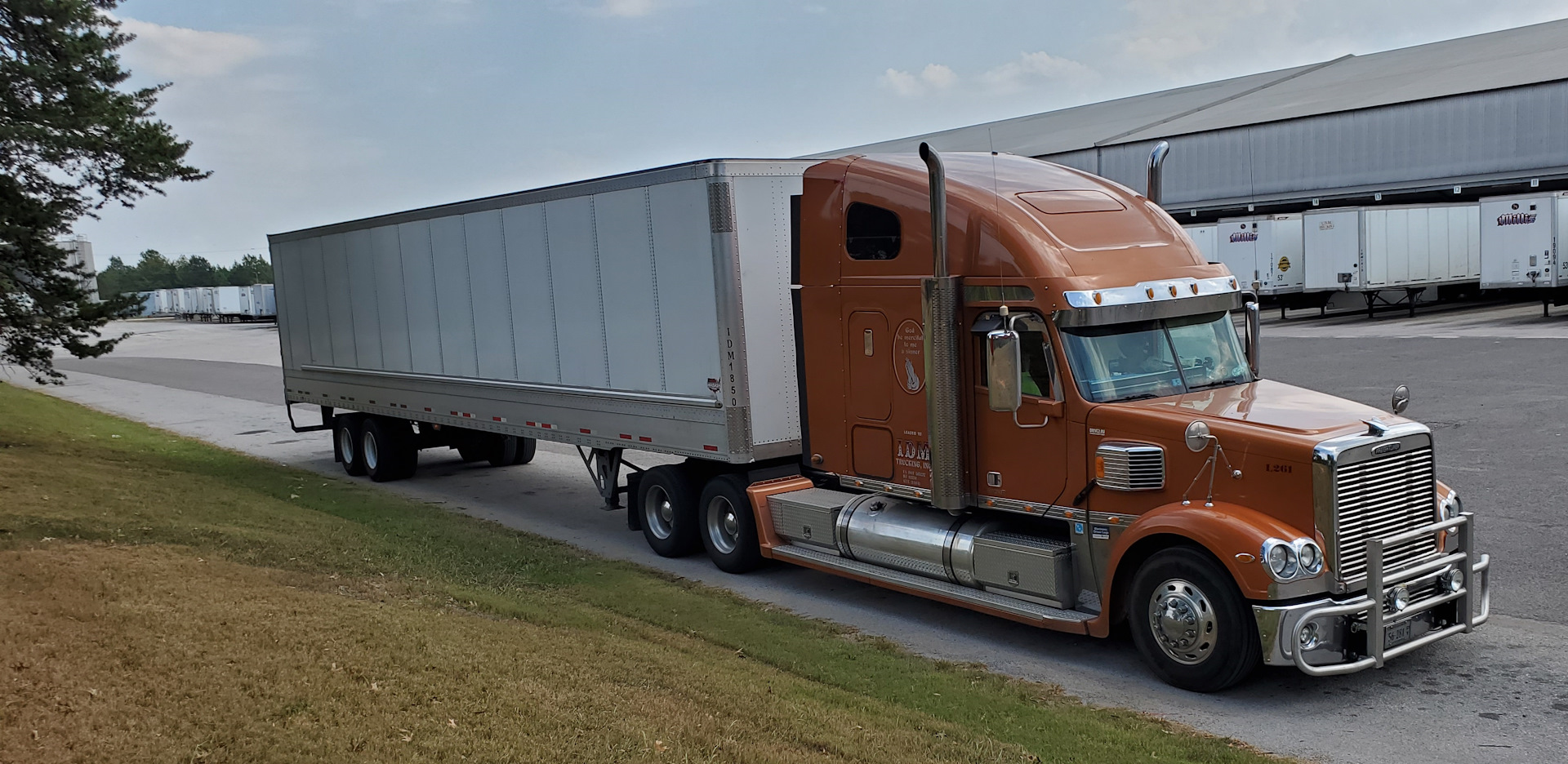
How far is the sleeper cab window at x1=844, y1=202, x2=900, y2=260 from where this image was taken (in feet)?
31.4

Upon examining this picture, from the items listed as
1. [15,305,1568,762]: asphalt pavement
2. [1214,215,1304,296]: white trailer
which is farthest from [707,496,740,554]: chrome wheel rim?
[1214,215,1304,296]: white trailer

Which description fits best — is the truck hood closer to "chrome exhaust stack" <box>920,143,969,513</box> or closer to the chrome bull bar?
the chrome bull bar

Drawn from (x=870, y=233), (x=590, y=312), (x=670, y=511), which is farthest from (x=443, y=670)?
(x=590, y=312)

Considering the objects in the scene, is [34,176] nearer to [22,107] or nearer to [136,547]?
[22,107]

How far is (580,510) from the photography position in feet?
48.9

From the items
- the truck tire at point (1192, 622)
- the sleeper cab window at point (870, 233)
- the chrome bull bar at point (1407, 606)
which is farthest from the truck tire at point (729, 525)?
the chrome bull bar at point (1407, 606)

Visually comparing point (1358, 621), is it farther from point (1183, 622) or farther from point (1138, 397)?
point (1138, 397)

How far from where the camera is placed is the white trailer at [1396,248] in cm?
3534

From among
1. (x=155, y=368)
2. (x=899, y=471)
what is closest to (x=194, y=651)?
(x=899, y=471)

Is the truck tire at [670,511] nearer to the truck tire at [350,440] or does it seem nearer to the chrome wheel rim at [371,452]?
the chrome wheel rim at [371,452]

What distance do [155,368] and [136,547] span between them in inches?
1579

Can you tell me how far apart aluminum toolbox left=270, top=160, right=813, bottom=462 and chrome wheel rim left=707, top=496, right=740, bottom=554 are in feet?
1.79

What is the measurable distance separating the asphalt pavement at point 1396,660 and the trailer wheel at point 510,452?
0.87 ft

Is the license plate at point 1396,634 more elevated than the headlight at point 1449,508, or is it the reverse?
the headlight at point 1449,508
